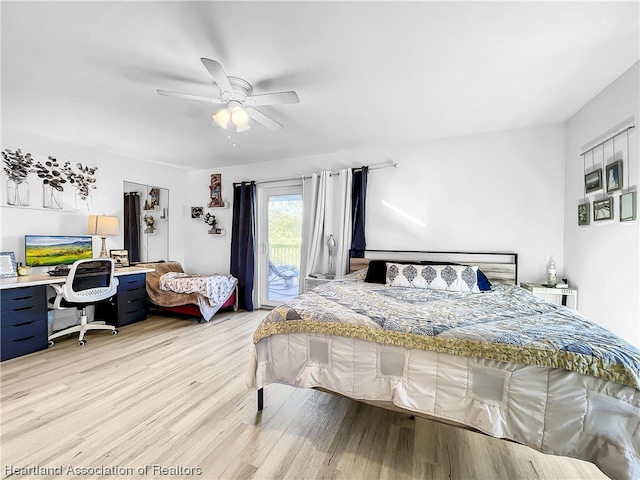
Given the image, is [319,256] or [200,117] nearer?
[200,117]

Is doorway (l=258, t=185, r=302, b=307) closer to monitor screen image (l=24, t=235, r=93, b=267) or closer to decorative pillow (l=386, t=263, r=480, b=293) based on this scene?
decorative pillow (l=386, t=263, r=480, b=293)

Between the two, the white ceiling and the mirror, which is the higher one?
the white ceiling

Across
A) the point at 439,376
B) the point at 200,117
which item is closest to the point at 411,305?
the point at 439,376

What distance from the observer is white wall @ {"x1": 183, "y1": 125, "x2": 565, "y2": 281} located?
311 cm

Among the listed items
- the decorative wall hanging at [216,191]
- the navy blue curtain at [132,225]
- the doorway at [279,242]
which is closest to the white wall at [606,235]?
the doorway at [279,242]

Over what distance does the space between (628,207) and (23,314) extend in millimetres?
5474

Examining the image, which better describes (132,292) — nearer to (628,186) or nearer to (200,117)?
(200,117)

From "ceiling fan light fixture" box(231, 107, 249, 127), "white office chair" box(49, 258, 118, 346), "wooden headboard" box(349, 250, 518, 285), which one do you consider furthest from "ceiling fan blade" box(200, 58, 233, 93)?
"wooden headboard" box(349, 250, 518, 285)

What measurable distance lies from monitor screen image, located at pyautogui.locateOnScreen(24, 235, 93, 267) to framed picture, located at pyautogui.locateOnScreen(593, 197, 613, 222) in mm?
5868

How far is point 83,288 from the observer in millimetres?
3080

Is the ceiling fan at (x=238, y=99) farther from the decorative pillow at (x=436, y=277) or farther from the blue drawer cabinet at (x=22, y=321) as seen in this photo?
the blue drawer cabinet at (x=22, y=321)

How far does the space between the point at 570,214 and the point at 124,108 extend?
Answer: 15.4ft

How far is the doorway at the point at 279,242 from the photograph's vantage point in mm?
4602

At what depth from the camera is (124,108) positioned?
8.82 feet
